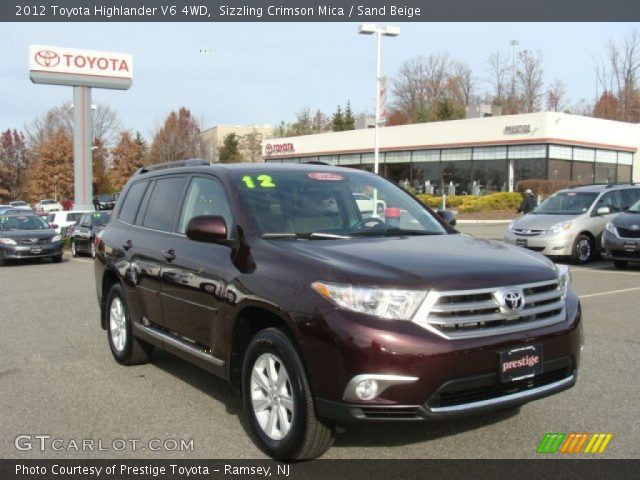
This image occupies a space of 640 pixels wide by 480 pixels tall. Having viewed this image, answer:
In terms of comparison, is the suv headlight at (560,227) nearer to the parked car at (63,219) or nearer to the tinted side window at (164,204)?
the tinted side window at (164,204)

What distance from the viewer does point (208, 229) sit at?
4590 mm

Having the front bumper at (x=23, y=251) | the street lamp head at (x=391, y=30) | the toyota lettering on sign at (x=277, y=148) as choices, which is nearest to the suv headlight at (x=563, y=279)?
the front bumper at (x=23, y=251)

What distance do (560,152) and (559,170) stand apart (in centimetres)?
106

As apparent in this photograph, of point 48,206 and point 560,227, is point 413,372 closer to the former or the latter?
point 560,227

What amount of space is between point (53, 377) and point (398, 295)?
391cm

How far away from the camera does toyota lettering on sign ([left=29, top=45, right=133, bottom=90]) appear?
129ft

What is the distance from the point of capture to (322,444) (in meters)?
3.96

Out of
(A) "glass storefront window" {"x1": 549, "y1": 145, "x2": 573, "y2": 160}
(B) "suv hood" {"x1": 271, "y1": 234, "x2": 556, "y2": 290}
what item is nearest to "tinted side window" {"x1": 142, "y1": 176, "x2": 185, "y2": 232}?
(B) "suv hood" {"x1": 271, "y1": 234, "x2": 556, "y2": 290}

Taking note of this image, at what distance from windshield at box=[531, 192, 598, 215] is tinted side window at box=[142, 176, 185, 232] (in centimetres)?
1188

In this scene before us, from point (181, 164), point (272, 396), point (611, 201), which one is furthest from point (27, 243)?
point (272, 396)

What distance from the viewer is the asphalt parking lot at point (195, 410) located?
435 cm

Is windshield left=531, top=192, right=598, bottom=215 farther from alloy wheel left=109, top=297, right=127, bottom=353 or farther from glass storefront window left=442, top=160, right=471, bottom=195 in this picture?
glass storefront window left=442, top=160, right=471, bottom=195

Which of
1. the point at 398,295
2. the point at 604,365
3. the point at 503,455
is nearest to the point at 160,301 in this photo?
the point at 398,295

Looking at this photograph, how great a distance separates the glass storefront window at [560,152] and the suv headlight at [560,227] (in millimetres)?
25842
